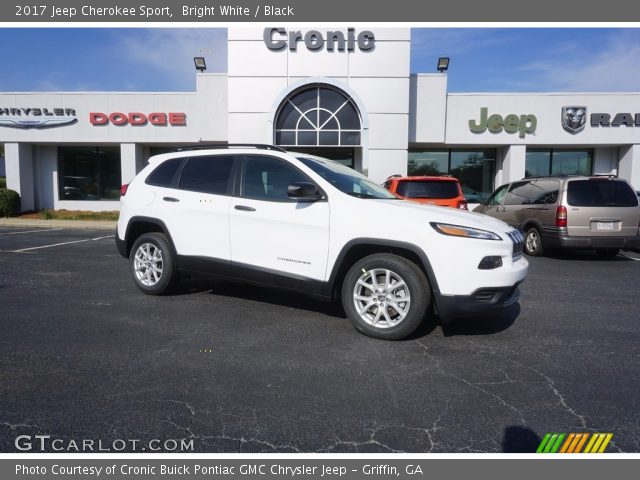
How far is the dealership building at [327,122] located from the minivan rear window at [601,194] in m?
8.68

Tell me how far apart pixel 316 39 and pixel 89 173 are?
12.7 m

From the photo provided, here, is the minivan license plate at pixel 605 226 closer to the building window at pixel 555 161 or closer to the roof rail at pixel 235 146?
the roof rail at pixel 235 146

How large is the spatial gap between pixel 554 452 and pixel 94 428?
2.70 m

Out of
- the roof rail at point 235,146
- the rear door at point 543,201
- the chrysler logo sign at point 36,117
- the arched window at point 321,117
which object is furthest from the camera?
the chrysler logo sign at point 36,117

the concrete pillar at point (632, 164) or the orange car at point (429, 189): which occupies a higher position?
the concrete pillar at point (632, 164)

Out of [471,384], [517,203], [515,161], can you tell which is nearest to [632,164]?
[515,161]

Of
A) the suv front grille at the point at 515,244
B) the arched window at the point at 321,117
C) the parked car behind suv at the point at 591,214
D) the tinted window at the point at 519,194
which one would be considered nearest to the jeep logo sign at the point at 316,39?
the arched window at the point at 321,117

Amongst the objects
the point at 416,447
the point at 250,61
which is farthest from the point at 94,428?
the point at 250,61

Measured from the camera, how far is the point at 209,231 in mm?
5062

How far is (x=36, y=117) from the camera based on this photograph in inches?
762

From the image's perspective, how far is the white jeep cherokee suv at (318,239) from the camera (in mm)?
3867

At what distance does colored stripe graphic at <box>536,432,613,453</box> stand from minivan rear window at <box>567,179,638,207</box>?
24.9ft

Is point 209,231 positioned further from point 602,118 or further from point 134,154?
point 602,118

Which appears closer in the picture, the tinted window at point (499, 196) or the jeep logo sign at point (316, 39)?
the tinted window at point (499, 196)
